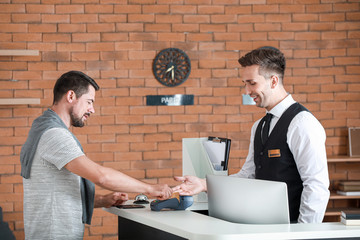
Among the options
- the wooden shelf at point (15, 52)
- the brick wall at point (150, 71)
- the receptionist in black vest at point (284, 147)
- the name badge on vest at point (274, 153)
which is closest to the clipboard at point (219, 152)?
the receptionist in black vest at point (284, 147)

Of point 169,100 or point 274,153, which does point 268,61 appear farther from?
point 169,100

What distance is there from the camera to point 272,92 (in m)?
2.53

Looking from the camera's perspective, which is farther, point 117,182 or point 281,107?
point 281,107

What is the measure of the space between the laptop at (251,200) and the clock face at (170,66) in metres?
2.45

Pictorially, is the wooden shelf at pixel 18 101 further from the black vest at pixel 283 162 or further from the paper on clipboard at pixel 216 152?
the black vest at pixel 283 162

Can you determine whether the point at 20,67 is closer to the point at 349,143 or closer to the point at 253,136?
the point at 253,136

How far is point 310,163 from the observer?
7.25ft

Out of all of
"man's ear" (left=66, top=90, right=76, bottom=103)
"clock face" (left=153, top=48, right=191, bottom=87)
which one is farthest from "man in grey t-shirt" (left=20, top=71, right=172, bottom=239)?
"clock face" (left=153, top=48, right=191, bottom=87)

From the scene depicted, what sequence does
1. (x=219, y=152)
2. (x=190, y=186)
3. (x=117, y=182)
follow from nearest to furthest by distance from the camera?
1. (x=117, y=182)
2. (x=190, y=186)
3. (x=219, y=152)

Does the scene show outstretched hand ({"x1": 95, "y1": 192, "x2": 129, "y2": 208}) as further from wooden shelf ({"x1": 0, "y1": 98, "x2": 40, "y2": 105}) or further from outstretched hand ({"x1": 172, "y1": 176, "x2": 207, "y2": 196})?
wooden shelf ({"x1": 0, "y1": 98, "x2": 40, "y2": 105})

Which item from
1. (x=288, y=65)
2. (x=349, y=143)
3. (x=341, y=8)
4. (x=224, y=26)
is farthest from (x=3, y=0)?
(x=349, y=143)

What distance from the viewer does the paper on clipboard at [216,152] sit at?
2893 mm

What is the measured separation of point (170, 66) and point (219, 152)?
1.65 meters

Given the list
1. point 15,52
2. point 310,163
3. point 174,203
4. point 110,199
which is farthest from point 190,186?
point 15,52
